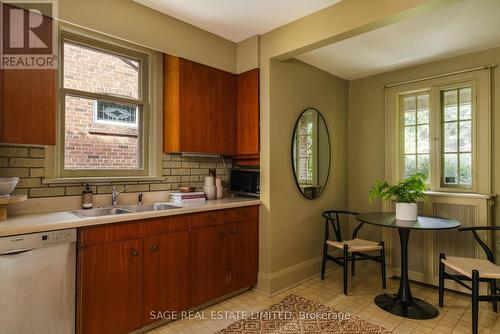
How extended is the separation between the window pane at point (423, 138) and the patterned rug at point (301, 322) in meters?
2.13

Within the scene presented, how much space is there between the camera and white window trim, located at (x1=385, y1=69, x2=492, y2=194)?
9.73 feet

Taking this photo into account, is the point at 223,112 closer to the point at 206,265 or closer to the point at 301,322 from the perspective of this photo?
the point at 206,265

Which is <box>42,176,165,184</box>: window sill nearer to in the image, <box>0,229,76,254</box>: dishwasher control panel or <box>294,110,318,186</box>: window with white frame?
<box>0,229,76,254</box>: dishwasher control panel

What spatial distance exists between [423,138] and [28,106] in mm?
3856

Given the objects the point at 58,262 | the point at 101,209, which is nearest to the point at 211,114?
the point at 101,209

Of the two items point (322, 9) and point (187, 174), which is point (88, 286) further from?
point (322, 9)

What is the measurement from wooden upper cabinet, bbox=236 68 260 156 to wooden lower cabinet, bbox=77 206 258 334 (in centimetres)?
69

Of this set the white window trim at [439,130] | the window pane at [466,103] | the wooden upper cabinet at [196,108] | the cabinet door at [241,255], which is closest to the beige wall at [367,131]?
the white window trim at [439,130]

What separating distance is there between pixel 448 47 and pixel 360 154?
5.16 ft

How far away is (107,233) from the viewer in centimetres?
198

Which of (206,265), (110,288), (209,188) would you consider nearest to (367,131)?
(209,188)

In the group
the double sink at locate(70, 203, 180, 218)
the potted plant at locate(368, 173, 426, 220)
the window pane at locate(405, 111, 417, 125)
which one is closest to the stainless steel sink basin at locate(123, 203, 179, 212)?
the double sink at locate(70, 203, 180, 218)

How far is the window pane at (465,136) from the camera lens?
311 cm

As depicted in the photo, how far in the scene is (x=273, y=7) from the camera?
8.17 feet
